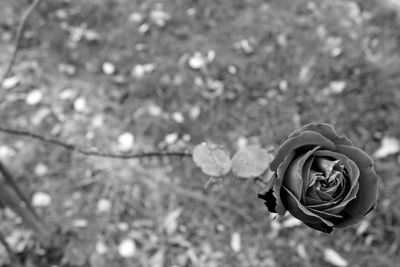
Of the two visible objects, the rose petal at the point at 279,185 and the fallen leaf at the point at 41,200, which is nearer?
the rose petal at the point at 279,185

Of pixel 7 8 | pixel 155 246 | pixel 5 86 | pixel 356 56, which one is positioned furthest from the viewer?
pixel 7 8

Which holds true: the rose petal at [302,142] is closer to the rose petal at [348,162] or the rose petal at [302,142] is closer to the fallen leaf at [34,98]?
the rose petal at [348,162]

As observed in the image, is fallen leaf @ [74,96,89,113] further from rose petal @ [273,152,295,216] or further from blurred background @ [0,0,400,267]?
rose petal @ [273,152,295,216]

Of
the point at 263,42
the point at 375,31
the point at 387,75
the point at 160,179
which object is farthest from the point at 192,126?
the point at 375,31

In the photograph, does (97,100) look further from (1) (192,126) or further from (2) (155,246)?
(2) (155,246)

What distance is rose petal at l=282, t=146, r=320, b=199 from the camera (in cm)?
58

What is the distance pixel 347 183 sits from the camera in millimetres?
620

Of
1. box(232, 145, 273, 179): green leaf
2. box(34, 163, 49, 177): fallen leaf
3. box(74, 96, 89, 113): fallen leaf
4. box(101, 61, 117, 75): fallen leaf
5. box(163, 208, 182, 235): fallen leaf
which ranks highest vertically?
box(232, 145, 273, 179): green leaf

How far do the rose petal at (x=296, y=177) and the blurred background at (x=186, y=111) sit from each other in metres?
1.42

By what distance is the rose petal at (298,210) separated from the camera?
1.87 feet

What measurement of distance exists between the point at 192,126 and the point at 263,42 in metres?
0.79

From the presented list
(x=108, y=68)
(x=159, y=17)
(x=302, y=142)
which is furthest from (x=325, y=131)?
(x=159, y=17)

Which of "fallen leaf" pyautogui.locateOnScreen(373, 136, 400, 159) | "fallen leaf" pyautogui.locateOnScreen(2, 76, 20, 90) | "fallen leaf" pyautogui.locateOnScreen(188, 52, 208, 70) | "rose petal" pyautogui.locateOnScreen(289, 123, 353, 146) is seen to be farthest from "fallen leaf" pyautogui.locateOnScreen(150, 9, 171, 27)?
"rose petal" pyautogui.locateOnScreen(289, 123, 353, 146)

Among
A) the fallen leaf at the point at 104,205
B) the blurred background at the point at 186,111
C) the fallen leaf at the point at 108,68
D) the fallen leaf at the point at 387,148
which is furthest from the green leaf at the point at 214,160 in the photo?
the fallen leaf at the point at 108,68
